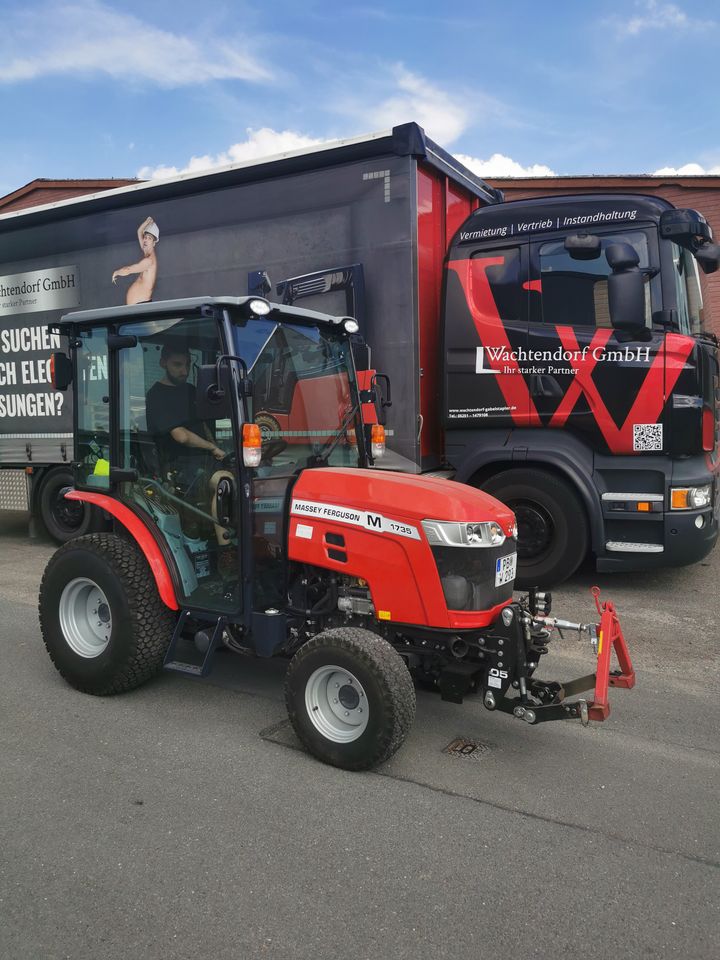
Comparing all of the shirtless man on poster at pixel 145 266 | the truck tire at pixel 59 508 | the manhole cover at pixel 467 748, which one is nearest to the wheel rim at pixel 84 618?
the manhole cover at pixel 467 748

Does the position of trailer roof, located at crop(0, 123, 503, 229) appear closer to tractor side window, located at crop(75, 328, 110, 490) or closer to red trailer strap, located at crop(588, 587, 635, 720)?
tractor side window, located at crop(75, 328, 110, 490)

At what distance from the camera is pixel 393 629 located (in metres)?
3.67

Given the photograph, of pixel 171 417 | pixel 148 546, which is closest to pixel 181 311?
pixel 171 417

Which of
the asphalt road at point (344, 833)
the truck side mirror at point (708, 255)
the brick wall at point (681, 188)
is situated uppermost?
the brick wall at point (681, 188)

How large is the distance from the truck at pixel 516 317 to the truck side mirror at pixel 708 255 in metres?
0.02

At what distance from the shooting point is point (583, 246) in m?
6.17

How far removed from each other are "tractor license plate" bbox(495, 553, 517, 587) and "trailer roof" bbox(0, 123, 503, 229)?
3.98 m

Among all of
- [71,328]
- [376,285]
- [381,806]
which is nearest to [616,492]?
[376,285]

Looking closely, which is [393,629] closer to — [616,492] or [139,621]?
[139,621]

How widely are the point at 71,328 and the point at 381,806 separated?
3.18 m

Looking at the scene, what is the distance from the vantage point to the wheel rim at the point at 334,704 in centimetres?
347

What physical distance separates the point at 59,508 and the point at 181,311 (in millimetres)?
5584

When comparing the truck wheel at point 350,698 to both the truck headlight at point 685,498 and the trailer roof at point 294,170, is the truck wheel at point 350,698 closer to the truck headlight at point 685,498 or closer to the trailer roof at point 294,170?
the truck headlight at point 685,498

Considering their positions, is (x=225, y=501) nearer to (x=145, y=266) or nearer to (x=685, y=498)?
(x=685, y=498)
